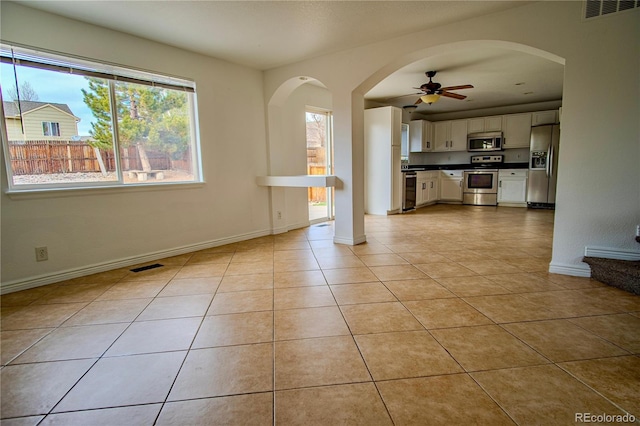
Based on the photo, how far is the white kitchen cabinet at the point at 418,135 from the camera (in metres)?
7.85

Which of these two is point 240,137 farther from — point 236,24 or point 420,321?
point 420,321

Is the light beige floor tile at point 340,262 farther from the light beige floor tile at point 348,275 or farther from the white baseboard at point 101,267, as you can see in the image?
the white baseboard at point 101,267

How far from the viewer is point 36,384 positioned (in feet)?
5.01

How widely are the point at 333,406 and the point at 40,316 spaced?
87.2 inches

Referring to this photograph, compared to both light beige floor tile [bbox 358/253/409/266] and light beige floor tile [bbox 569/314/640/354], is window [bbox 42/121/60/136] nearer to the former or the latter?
light beige floor tile [bbox 358/253/409/266]

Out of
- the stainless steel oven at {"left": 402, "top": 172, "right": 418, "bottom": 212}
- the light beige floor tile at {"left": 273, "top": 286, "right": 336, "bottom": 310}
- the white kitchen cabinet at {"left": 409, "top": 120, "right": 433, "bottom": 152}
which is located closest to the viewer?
the light beige floor tile at {"left": 273, "top": 286, "right": 336, "bottom": 310}

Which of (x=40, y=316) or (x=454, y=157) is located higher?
(x=454, y=157)

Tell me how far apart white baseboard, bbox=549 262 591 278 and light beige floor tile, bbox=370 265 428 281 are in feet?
3.90

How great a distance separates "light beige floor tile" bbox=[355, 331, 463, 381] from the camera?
1.55 metres

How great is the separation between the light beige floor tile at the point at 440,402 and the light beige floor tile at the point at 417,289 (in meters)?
0.94

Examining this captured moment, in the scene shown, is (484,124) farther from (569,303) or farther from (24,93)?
(24,93)

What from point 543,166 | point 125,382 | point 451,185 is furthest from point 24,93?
→ point 543,166

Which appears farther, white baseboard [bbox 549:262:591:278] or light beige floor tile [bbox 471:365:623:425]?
white baseboard [bbox 549:262:591:278]

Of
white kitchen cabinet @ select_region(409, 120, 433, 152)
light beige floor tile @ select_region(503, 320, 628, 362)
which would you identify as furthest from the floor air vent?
white kitchen cabinet @ select_region(409, 120, 433, 152)
